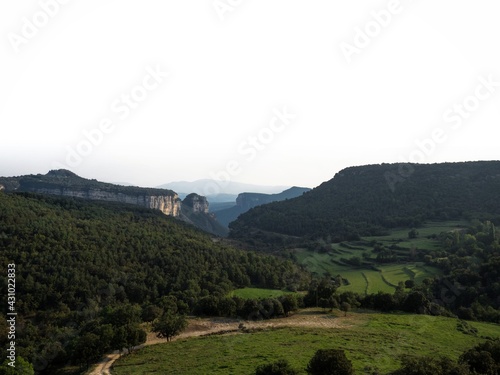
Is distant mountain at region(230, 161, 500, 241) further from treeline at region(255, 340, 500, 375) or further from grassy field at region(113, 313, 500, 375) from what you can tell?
A: treeline at region(255, 340, 500, 375)

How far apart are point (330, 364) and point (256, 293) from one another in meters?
49.3

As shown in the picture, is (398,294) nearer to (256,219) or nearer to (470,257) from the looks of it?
(470,257)

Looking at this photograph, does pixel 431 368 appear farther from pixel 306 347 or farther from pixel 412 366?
pixel 306 347

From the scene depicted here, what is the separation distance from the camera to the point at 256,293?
75.1 m

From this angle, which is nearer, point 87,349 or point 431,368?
point 431,368

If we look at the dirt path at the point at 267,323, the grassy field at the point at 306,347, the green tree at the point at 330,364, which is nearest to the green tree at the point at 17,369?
the grassy field at the point at 306,347

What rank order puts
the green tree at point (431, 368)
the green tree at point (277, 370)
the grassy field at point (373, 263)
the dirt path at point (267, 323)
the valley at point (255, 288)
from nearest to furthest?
the green tree at point (431, 368)
the green tree at point (277, 370)
the valley at point (255, 288)
the dirt path at point (267, 323)
the grassy field at point (373, 263)

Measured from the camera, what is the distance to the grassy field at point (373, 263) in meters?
79.6

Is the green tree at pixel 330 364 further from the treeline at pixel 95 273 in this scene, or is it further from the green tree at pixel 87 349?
the green tree at pixel 87 349

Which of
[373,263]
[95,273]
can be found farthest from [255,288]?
[373,263]

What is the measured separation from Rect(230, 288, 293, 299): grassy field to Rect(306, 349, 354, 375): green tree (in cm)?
4479

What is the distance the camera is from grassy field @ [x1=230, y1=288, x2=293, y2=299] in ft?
237

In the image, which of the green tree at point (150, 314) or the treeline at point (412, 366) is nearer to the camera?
the treeline at point (412, 366)

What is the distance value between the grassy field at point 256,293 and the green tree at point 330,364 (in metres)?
44.8
